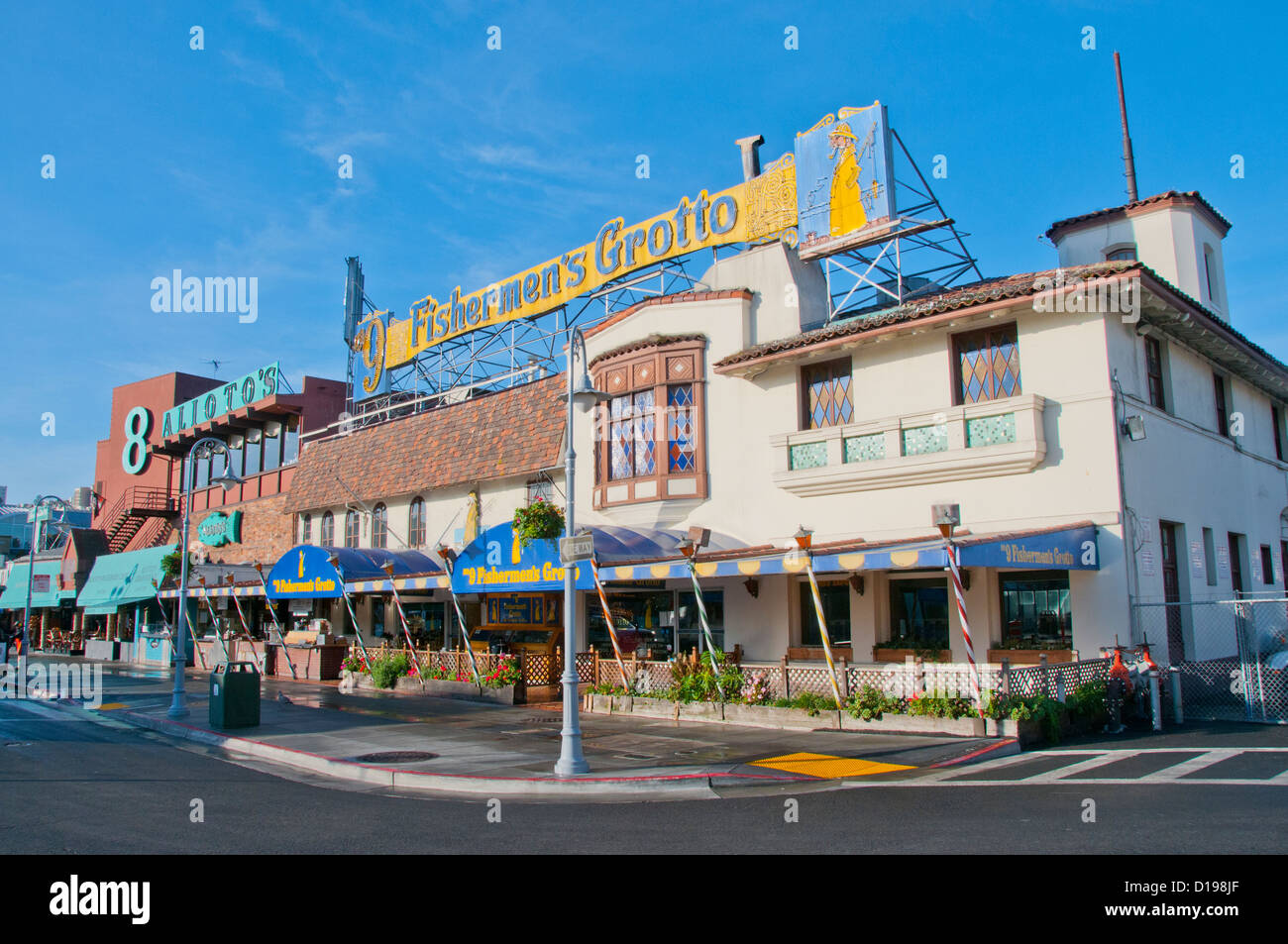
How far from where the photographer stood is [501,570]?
2089 cm

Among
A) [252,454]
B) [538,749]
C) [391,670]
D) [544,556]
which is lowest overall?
[538,749]

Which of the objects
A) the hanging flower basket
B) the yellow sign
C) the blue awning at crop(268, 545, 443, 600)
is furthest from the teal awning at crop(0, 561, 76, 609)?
the hanging flower basket

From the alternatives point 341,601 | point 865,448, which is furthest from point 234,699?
point 341,601

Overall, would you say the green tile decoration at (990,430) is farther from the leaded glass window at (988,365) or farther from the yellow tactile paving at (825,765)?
the yellow tactile paving at (825,765)

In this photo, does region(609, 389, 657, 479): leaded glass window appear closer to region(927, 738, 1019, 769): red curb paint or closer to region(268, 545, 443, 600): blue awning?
region(268, 545, 443, 600): blue awning

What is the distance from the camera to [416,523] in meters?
30.3

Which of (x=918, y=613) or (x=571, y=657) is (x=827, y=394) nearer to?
(x=918, y=613)

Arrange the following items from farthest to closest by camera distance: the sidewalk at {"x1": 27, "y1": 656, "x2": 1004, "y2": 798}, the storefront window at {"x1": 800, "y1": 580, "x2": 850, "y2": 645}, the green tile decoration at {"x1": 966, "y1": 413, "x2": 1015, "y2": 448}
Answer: the storefront window at {"x1": 800, "y1": 580, "x2": 850, "y2": 645} < the green tile decoration at {"x1": 966, "y1": 413, "x2": 1015, "y2": 448} < the sidewalk at {"x1": 27, "y1": 656, "x2": 1004, "y2": 798}

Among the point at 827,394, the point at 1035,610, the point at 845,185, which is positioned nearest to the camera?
the point at 1035,610

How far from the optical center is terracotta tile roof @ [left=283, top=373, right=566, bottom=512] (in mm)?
26172

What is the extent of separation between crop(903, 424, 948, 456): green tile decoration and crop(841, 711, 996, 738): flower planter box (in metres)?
5.14

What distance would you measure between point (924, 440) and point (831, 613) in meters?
4.14

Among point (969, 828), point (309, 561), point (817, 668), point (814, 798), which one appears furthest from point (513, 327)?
point (969, 828)

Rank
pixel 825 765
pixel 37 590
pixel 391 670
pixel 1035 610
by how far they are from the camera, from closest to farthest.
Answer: pixel 825 765 → pixel 1035 610 → pixel 391 670 → pixel 37 590
